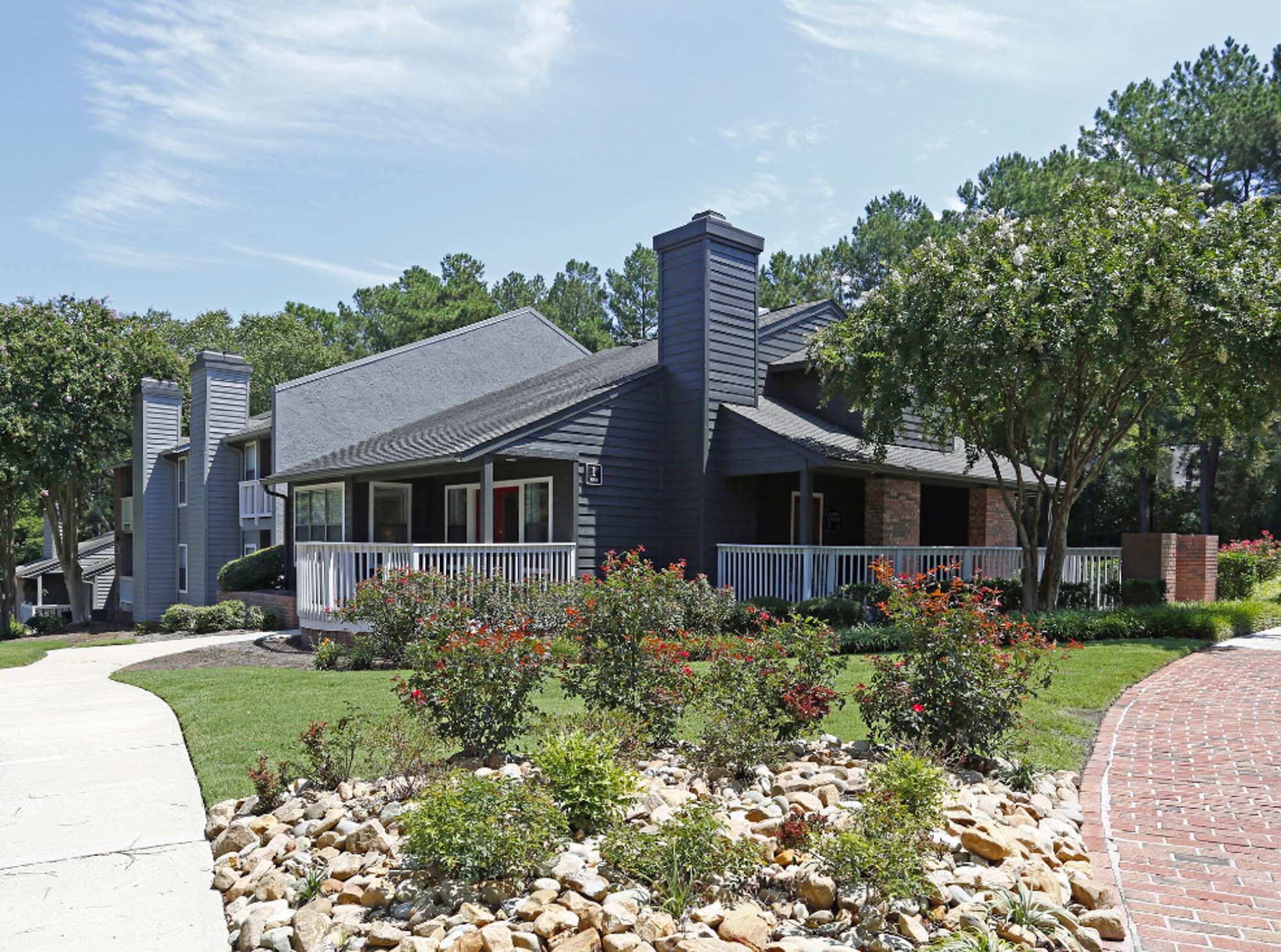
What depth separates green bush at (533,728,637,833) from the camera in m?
4.64

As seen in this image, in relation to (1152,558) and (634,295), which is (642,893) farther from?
(634,295)

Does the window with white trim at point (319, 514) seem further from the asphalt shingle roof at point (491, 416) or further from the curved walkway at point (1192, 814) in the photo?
the curved walkway at point (1192, 814)

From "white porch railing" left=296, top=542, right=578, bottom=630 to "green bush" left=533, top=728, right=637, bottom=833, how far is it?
8.69 metres

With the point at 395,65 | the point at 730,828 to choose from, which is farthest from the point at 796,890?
the point at 395,65

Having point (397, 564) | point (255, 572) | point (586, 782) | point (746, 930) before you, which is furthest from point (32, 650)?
point (746, 930)

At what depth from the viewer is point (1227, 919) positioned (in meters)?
4.03

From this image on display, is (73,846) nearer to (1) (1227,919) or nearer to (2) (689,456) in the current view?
(1) (1227,919)

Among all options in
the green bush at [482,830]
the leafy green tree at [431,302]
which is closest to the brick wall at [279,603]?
the green bush at [482,830]

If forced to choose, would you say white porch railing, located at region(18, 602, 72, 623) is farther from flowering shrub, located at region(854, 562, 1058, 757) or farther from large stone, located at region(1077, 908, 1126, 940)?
large stone, located at region(1077, 908, 1126, 940)

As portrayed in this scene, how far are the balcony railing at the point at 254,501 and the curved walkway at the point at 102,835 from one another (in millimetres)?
15244

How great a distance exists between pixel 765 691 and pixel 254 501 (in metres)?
21.4

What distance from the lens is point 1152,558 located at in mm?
16438

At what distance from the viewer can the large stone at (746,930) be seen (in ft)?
12.1

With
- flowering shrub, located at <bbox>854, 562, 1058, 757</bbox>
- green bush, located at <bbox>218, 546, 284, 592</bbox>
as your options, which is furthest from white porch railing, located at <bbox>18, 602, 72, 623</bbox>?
flowering shrub, located at <bbox>854, 562, 1058, 757</bbox>
